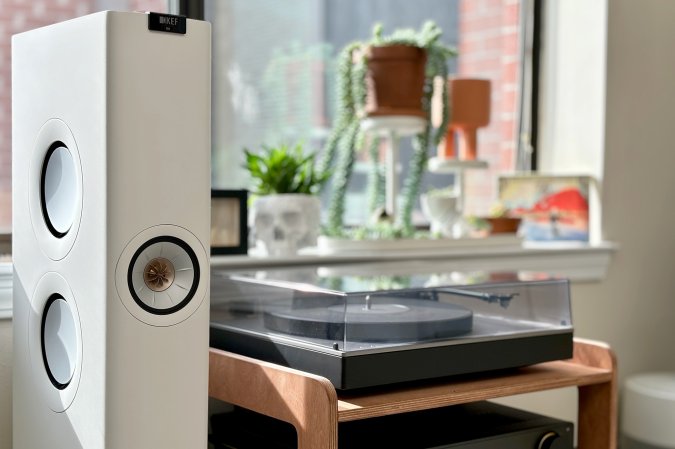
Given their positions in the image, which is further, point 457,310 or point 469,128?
point 469,128

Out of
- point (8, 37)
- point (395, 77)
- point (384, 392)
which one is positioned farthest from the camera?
point (395, 77)

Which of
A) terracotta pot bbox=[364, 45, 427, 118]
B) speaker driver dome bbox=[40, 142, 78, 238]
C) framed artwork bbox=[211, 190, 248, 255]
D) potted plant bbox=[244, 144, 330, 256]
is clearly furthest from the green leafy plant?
speaker driver dome bbox=[40, 142, 78, 238]

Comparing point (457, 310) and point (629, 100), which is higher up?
point (629, 100)

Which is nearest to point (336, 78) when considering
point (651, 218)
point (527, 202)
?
point (527, 202)

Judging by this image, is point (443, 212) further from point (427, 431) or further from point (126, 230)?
point (126, 230)

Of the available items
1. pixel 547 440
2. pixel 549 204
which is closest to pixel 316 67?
pixel 549 204

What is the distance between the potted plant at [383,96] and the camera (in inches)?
78.6

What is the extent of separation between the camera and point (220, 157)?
6.60 ft

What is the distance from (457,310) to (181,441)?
0.49 metres

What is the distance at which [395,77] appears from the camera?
199 cm

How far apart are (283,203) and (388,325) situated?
0.57 metres

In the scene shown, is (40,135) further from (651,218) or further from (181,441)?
(651,218)

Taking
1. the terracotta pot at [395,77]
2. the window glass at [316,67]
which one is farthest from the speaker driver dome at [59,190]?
the terracotta pot at [395,77]

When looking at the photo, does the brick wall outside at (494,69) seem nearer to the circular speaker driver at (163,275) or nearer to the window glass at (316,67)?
the window glass at (316,67)
